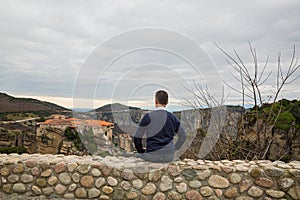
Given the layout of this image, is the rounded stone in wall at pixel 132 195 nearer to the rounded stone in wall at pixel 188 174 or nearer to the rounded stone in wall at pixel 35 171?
the rounded stone in wall at pixel 188 174

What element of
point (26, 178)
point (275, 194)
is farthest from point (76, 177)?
point (275, 194)

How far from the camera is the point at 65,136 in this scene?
7.09m

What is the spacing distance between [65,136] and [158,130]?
4582 mm

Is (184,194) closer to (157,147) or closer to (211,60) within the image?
(157,147)

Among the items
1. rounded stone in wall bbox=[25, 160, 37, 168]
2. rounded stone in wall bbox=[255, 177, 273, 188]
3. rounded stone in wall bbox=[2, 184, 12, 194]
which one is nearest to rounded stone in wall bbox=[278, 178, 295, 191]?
rounded stone in wall bbox=[255, 177, 273, 188]

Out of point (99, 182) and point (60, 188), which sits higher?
point (99, 182)

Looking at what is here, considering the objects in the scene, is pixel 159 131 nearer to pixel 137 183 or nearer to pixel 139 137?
pixel 139 137

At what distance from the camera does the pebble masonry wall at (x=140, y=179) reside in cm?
300

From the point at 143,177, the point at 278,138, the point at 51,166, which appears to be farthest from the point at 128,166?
the point at 278,138

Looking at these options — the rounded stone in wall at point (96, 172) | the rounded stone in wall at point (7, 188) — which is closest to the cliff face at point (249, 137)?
the rounded stone in wall at point (96, 172)

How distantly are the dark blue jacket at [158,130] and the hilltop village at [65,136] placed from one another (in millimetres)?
655

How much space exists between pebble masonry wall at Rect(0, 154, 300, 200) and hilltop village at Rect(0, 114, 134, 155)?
697 mm

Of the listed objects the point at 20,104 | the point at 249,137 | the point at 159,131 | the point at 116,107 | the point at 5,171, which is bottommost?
the point at 5,171

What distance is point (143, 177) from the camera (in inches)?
126
